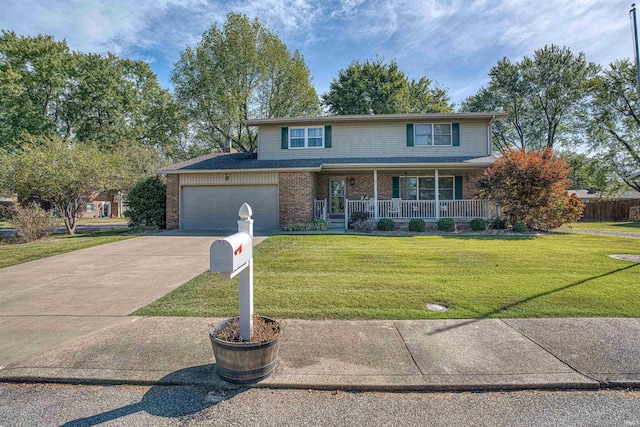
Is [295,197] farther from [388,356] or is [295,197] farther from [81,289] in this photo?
[388,356]

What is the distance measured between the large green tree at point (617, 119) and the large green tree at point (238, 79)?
2254 cm

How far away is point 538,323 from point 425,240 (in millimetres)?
6988

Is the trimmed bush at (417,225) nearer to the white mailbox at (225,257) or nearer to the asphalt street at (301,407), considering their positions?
the asphalt street at (301,407)

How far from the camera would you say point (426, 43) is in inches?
566

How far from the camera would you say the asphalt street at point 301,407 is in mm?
2422

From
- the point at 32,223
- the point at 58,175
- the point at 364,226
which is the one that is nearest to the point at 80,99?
the point at 58,175

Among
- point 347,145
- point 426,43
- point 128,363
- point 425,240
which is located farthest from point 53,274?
point 426,43

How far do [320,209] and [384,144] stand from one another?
4.56m

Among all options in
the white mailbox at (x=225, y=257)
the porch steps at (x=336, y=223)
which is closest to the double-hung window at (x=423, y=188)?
the porch steps at (x=336, y=223)

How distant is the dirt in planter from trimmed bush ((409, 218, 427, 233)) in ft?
37.6

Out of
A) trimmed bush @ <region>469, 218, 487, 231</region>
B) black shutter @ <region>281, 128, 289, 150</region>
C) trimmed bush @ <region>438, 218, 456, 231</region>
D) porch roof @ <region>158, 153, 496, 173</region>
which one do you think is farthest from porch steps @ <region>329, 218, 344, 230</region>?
trimmed bush @ <region>469, 218, 487, 231</region>

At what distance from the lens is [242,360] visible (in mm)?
2811

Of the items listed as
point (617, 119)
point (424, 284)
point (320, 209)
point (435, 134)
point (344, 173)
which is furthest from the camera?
point (617, 119)

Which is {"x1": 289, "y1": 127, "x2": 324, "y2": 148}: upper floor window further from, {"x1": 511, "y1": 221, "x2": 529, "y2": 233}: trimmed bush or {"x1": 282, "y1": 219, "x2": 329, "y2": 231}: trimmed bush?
{"x1": 511, "y1": 221, "x2": 529, "y2": 233}: trimmed bush
